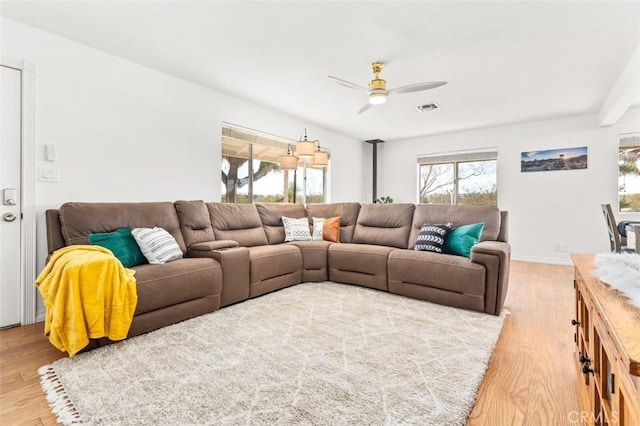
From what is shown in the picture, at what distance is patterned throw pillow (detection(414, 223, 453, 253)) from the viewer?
10.3ft

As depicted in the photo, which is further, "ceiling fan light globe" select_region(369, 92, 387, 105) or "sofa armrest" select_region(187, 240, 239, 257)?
"ceiling fan light globe" select_region(369, 92, 387, 105)

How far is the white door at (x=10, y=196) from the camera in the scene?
244 centimetres

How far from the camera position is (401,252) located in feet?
10.5

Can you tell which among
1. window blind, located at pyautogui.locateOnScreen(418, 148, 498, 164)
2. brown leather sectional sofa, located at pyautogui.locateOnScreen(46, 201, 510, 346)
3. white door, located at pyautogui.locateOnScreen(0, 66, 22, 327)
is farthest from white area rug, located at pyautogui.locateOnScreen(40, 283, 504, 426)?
window blind, located at pyautogui.locateOnScreen(418, 148, 498, 164)

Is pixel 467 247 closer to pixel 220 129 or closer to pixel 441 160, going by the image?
pixel 220 129

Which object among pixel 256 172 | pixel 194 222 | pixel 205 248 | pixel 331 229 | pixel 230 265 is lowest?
pixel 230 265

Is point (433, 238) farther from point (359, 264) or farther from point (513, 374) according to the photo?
point (513, 374)

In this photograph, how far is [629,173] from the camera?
4.61 metres

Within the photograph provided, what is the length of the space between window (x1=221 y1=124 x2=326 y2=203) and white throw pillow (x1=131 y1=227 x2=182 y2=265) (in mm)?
1627

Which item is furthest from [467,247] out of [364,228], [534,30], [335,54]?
[335,54]

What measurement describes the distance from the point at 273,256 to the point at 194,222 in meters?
0.89

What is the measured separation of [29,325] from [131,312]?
1.26 meters

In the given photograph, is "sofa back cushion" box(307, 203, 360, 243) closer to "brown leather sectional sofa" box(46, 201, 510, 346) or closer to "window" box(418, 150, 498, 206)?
"brown leather sectional sofa" box(46, 201, 510, 346)

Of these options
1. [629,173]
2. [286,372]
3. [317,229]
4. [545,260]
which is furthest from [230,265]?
[629,173]
